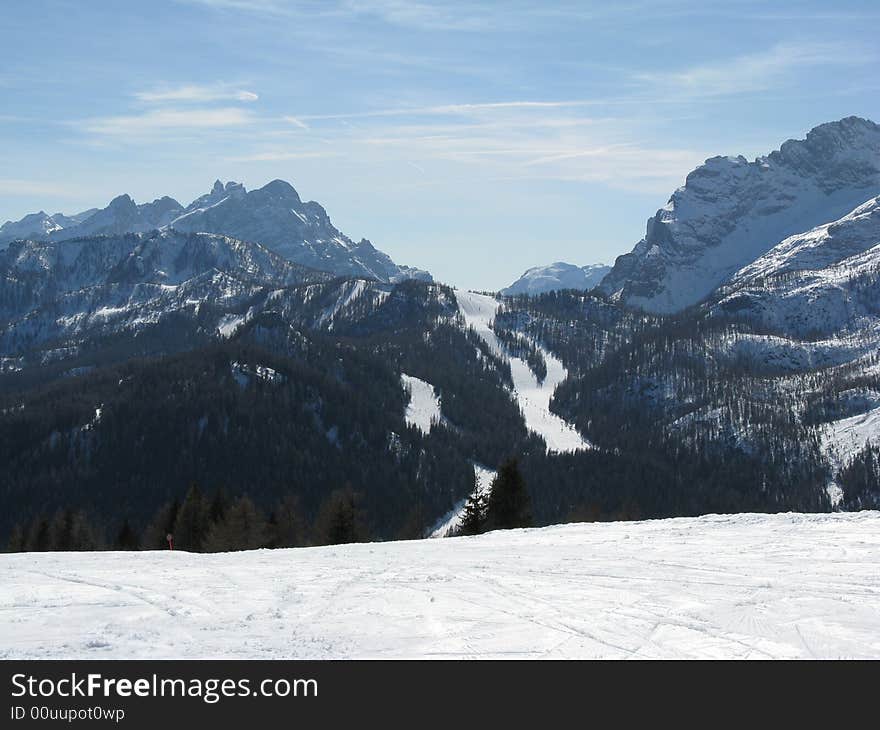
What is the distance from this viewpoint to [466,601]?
2625 centimetres

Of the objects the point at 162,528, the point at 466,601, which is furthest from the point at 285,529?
the point at 466,601

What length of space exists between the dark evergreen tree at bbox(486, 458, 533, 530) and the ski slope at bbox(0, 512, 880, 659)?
2963 cm

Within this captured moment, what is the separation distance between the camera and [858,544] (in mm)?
35906

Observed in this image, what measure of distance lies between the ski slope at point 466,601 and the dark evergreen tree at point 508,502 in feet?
97.2

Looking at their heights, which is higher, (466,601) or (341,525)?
(466,601)

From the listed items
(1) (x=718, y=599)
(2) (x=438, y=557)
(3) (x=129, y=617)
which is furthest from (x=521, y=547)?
(3) (x=129, y=617)

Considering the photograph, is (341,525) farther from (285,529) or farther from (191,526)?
(191,526)

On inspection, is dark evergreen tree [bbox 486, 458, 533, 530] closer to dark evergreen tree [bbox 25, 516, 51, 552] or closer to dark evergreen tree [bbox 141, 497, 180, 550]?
dark evergreen tree [bbox 141, 497, 180, 550]

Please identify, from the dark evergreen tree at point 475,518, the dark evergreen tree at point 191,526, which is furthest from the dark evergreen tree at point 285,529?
the dark evergreen tree at point 475,518

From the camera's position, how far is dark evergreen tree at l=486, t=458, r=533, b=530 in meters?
69.3

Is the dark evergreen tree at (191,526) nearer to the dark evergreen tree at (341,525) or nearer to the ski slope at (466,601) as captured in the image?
the dark evergreen tree at (341,525)

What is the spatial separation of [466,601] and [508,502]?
144 ft
